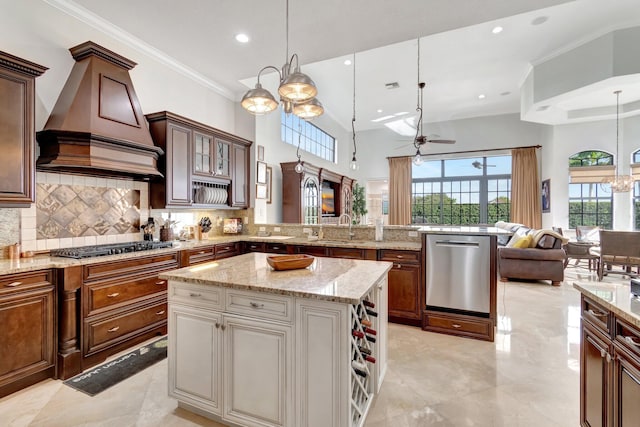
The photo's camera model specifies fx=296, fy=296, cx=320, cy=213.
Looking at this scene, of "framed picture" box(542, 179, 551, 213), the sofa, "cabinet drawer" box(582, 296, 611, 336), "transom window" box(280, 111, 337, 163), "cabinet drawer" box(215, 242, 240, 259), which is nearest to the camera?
"cabinet drawer" box(582, 296, 611, 336)

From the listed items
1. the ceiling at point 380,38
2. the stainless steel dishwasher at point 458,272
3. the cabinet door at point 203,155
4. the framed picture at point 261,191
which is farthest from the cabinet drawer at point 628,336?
the framed picture at point 261,191

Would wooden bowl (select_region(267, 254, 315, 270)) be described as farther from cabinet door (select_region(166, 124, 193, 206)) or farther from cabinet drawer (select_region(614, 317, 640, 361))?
cabinet door (select_region(166, 124, 193, 206))

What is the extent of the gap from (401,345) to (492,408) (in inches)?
39.1

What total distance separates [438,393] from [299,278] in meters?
1.37

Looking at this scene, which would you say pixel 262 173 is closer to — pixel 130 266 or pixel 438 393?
pixel 130 266

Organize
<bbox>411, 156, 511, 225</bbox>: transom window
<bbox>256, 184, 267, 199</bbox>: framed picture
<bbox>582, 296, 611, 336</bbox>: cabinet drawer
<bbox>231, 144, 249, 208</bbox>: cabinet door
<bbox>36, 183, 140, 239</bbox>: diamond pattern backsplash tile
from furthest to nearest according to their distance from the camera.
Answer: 1. <bbox>411, 156, 511, 225</bbox>: transom window
2. <bbox>256, 184, 267, 199</bbox>: framed picture
3. <bbox>231, 144, 249, 208</bbox>: cabinet door
4. <bbox>36, 183, 140, 239</bbox>: diamond pattern backsplash tile
5. <bbox>582, 296, 611, 336</bbox>: cabinet drawer

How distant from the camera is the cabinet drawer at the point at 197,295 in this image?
1.76 m

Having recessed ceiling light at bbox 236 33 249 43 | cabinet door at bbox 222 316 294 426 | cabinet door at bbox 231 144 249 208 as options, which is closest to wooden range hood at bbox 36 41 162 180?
recessed ceiling light at bbox 236 33 249 43

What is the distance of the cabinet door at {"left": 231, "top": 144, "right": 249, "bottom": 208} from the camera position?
450 centimetres

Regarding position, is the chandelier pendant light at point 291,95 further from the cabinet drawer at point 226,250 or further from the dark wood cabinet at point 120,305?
the cabinet drawer at point 226,250

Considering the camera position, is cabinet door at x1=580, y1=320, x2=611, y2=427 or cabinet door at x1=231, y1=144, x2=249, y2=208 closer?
cabinet door at x1=580, y1=320, x2=611, y2=427

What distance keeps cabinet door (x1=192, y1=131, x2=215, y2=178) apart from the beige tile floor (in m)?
2.33

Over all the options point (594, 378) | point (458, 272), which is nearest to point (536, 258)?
point (458, 272)

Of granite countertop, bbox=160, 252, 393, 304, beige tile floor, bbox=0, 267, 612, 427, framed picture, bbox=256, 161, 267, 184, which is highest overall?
framed picture, bbox=256, 161, 267, 184
